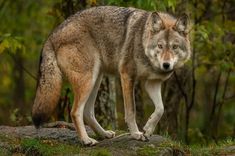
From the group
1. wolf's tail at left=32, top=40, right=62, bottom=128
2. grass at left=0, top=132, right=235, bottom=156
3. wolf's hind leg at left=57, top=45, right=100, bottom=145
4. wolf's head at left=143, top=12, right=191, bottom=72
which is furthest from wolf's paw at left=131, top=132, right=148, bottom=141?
Answer: wolf's tail at left=32, top=40, right=62, bottom=128

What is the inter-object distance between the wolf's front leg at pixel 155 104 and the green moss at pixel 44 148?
989 millimetres

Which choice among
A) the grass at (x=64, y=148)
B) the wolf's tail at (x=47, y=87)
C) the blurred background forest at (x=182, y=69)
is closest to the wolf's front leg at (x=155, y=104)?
the grass at (x=64, y=148)

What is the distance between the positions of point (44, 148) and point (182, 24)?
2453 millimetres

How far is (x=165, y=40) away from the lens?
8516mm

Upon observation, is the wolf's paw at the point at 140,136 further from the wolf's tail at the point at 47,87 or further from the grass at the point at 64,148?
the wolf's tail at the point at 47,87

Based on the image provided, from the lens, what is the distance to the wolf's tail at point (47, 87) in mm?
8414

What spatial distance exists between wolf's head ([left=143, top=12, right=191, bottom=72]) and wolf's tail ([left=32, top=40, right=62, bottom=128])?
1262mm

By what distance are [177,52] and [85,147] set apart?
1.74m

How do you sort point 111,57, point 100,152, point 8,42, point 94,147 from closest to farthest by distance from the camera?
point 100,152, point 94,147, point 111,57, point 8,42

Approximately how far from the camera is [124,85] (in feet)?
28.5

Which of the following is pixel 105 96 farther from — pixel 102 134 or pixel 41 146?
pixel 41 146

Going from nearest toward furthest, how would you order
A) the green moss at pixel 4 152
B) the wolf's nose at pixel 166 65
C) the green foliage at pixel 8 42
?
the green moss at pixel 4 152 → the wolf's nose at pixel 166 65 → the green foliage at pixel 8 42

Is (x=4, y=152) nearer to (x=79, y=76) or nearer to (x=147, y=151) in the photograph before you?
(x=79, y=76)

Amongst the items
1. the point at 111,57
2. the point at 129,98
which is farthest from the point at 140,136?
the point at 111,57
